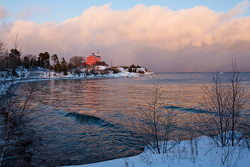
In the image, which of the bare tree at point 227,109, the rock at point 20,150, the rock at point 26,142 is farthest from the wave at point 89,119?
the bare tree at point 227,109

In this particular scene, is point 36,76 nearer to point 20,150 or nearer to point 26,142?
point 26,142

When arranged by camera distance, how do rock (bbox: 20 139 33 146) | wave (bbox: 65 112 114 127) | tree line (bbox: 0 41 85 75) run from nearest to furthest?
tree line (bbox: 0 41 85 75), rock (bbox: 20 139 33 146), wave (bbox: 65 112 114 127)

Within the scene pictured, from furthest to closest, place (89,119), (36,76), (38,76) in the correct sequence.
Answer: (38,76) → (36,76) → (89,119)

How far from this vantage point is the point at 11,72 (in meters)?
4.81

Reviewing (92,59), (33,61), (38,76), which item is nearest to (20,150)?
(33,61)

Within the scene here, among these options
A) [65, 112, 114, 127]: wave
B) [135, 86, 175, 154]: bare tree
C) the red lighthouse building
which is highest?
the red lighthouse building

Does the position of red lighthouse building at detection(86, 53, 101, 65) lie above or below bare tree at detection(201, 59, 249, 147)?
above

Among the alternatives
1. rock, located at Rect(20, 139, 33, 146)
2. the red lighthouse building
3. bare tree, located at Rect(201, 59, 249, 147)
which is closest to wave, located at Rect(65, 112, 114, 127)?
rock, located at Rect(20, 139, 33, 146)

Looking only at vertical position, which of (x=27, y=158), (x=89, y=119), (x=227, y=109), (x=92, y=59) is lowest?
(x=89, y=119)

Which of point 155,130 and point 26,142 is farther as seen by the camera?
point 26,142

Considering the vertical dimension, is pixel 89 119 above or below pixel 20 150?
below

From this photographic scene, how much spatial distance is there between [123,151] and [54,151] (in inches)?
123

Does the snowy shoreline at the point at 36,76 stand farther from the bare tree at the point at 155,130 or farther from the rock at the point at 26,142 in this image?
the bare tree at the point at 155,130

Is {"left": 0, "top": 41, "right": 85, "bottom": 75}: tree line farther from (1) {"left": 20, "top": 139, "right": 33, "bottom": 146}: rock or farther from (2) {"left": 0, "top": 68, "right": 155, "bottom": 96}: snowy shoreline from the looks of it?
(1) {"left": 20, "top": 139, "right": 33, "bottom": 146}: rock
